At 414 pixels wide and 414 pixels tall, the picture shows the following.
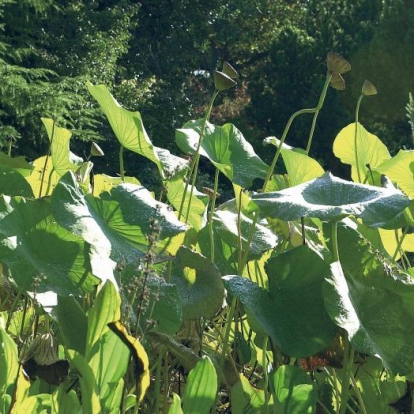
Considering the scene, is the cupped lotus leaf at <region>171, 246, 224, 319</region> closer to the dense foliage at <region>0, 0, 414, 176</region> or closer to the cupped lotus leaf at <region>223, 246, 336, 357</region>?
the cupped lotus leaf at <region>223, 246, 336, 357</region>

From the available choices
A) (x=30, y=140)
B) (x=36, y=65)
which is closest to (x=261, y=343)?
(x=30, y=140)

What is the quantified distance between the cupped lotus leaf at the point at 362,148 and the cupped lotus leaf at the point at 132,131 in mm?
170

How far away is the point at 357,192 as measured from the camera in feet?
1.98

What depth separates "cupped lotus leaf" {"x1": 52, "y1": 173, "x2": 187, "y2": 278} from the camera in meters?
0.58

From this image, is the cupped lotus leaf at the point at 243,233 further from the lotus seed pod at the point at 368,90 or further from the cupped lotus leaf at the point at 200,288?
the lotus seed pod at the point at 368,90

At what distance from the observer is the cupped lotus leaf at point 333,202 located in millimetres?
553

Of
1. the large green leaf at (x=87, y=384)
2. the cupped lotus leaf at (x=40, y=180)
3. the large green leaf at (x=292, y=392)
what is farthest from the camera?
the cupped lotus leaf at (x=40, y=180)

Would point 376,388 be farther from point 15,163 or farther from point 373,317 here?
point 15,163

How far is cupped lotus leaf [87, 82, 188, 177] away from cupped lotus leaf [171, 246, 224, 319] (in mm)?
76

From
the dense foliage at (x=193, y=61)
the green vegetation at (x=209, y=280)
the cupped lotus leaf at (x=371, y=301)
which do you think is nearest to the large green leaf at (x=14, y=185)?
the green vegetation at (x=209, y=280)

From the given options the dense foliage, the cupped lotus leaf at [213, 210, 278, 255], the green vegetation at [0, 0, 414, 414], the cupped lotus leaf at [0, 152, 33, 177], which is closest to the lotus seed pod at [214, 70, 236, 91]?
the green vegetation at [0, 0, 414, 414]

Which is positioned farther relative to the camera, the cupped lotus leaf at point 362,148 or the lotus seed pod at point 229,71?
the cupped lotus leaf at point 362,148

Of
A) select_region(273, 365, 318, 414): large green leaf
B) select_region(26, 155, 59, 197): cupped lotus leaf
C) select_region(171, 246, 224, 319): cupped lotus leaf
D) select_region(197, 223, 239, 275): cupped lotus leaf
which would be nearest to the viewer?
select_region(273, 365, 318, 414): large green leaf

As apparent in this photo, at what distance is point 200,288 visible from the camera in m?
0.69
